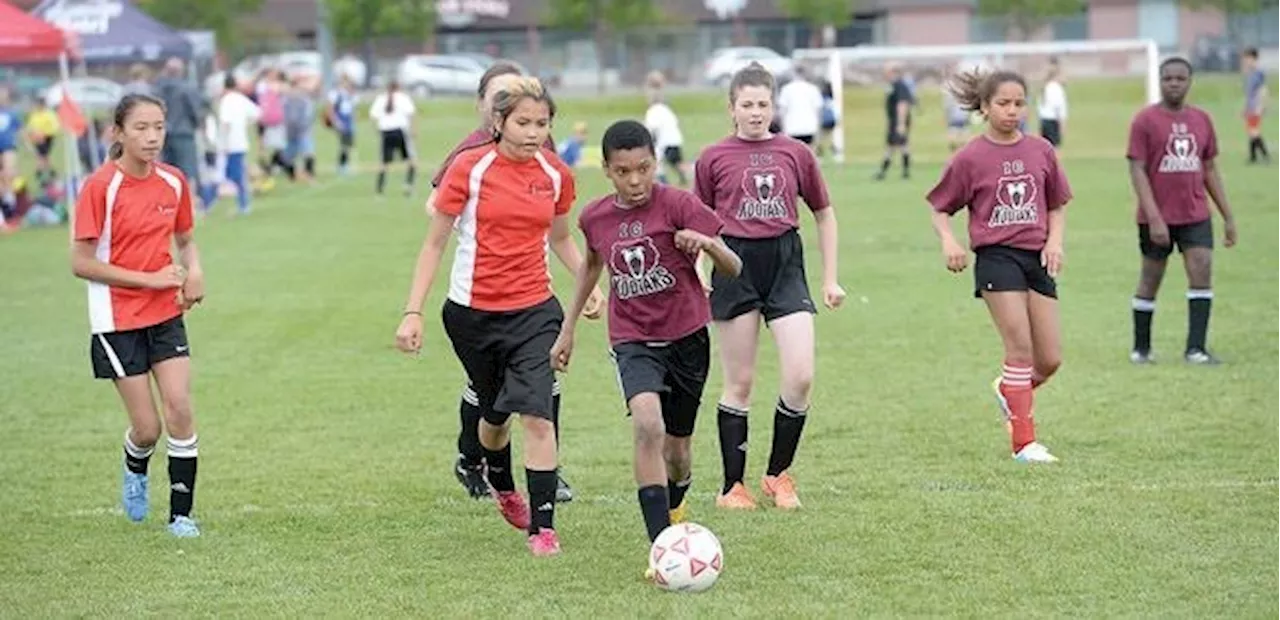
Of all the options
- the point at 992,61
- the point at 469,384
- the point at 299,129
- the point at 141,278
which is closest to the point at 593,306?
the point at 469,384

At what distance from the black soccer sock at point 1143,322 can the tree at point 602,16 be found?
65651mm

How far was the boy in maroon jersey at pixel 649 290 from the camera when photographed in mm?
7551

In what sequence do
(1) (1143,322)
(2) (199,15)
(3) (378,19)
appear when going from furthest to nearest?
(3) (378,19)
(2) (199,15)
(1) (1143,322)

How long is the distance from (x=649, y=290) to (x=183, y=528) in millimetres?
2320

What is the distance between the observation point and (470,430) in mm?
9281

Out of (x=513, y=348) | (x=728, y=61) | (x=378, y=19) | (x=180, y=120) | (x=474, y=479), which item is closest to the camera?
(x=513, y=348)

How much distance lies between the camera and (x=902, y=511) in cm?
861

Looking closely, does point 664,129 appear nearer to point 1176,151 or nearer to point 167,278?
point 1176,151

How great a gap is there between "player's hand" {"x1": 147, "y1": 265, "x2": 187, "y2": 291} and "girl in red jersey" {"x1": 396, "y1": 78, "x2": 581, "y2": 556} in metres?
1.14

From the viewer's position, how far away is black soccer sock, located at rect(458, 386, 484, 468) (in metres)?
9.17

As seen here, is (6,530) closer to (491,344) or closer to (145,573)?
(145,573)

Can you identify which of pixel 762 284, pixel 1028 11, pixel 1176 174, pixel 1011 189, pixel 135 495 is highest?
pixel 1028 11

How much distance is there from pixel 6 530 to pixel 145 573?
133 cm

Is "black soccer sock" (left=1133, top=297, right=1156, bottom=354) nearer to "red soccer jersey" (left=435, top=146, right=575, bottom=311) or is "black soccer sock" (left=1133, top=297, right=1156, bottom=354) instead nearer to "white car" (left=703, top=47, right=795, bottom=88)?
"red soccer jersey" (left=435, top=146, right=575, bottom=311)
